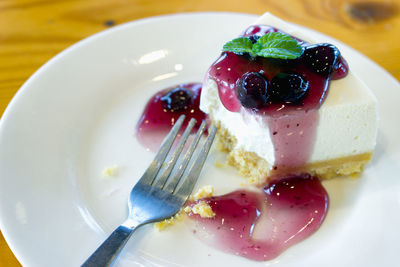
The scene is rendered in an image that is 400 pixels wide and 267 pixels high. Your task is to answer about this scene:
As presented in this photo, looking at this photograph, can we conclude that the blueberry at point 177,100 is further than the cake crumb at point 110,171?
Yes

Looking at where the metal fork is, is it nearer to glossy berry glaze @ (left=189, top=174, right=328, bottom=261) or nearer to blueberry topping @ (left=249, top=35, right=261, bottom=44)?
glossy berry glaze @ (left=189, top=174, right=328, bottom=261)

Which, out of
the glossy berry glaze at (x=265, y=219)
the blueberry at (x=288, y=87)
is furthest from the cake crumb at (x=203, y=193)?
the blueberry at (x=288, y=87)

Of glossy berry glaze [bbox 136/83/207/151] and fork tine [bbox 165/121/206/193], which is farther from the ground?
glossy berry glaze [bbox 136/83/207/151]

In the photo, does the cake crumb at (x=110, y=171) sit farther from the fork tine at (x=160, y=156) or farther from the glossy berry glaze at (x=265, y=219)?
the glossy berry glaze at (x=265, y=219)

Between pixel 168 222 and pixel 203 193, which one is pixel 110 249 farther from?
pixel 203 193

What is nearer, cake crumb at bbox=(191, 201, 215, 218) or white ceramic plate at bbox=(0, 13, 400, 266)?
white ceramic plate at bbox=(0, 13, 400, 266)

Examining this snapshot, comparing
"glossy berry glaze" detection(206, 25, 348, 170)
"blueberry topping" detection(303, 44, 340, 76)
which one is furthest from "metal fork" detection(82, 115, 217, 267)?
"blueberry topping" detection(303, 44, 340, 76)

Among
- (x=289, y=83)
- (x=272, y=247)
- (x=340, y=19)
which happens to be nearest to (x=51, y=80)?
(x=289, y=83)
